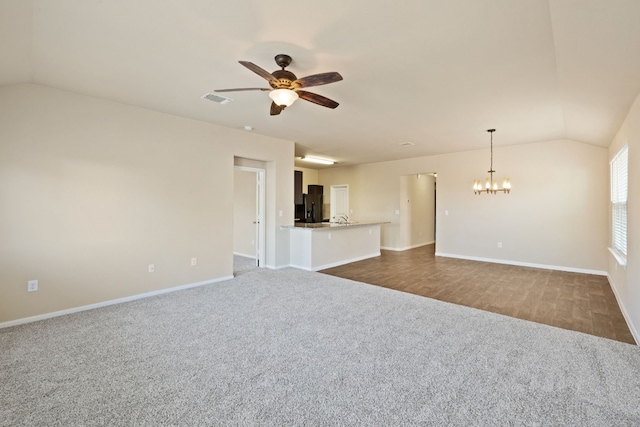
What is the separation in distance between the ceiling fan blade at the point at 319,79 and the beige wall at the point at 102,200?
9.04 ft

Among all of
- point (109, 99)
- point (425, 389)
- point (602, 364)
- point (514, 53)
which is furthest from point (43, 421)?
point (514, 53)

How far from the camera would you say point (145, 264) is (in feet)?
13.5

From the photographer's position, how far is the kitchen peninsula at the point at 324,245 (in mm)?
5826

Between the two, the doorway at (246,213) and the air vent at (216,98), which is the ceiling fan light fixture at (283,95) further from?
the doorway at (246,213)

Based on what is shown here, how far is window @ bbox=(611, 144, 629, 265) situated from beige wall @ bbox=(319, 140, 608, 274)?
30.5 inches

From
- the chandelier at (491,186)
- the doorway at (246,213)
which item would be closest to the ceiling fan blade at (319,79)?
the doorway at (246,213)

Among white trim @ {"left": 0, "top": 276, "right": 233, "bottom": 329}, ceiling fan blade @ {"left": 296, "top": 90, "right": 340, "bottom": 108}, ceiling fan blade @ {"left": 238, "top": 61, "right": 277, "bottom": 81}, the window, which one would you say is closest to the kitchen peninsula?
white trim @ {"left": 0, "top": 276, "right": 233, "bottom": 329}

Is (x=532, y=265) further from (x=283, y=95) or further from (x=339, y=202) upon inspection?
(x=283, y=95)

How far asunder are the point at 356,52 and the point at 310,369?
2.68m

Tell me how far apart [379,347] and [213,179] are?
371 cm

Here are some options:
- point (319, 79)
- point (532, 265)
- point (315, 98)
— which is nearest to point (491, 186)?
point (532, 265)

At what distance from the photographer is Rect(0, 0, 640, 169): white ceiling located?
195 cm

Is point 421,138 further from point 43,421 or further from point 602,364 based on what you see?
point 43,421

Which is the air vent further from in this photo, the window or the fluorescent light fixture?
the window
